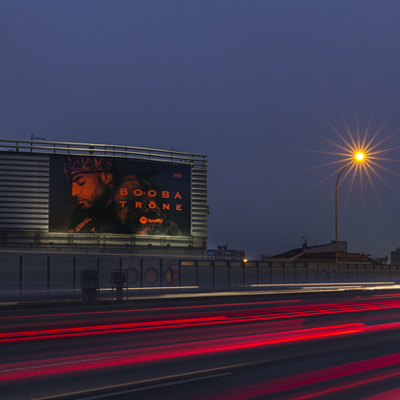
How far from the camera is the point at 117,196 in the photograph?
4822 cm

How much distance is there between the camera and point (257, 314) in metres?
16.9

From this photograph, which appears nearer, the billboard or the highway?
the highway

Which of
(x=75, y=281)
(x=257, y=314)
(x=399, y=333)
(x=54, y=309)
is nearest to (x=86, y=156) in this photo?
(x=75, y=281)

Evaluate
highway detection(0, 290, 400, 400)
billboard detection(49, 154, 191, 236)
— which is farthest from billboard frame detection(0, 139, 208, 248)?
highway detection(0, 290, 400, 400)

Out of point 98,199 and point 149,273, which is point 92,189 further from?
point 149,273

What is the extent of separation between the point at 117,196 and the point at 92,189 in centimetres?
267

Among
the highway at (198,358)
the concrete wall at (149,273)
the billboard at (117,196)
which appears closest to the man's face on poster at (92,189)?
the billboard at (117,196)

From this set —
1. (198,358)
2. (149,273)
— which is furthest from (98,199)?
(198,358)

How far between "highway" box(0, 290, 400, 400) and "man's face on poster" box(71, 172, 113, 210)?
1289 inches

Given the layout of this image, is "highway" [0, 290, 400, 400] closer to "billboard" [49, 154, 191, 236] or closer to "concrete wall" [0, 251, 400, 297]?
"concrete wall" [0, 251, 400, 297]

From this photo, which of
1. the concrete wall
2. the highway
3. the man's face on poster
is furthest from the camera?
the man's face on poster

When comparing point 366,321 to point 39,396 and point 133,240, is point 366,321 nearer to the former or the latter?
point 39,396

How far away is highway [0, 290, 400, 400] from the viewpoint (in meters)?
6.78

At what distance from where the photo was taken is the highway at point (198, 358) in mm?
6781
